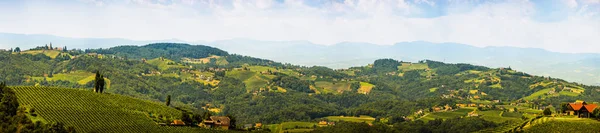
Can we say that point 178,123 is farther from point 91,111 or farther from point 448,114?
point 448,114

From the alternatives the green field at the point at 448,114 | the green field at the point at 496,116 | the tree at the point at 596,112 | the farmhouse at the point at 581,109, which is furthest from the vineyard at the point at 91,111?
the green field at the point at 448,114

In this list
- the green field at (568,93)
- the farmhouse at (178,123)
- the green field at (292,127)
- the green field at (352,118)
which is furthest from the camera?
the green field at (568,93)

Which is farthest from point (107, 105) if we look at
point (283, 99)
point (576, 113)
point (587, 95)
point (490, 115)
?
point (587, 95)

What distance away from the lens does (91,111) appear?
270 ft

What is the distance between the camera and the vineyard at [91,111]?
7569 cm

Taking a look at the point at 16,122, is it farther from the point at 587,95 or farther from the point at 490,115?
the point at 587,95

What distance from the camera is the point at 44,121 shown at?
71.2 meters

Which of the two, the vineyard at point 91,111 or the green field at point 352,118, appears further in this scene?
the green field at point 352,118

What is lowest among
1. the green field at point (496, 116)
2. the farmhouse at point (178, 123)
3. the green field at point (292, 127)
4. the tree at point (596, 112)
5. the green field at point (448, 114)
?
the green field at point (292, 127)

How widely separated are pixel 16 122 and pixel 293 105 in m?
118

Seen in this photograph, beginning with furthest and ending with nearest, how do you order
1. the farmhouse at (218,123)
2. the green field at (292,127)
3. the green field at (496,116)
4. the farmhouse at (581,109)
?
the green field at (292,127) < the green field at (496,116) < the farmhouse at (218,123) < the farmhouse at (581,109)

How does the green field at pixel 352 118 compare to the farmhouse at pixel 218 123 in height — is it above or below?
below

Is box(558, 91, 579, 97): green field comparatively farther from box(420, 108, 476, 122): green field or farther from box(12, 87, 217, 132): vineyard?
box(12, 87, 217, 132): vineyard

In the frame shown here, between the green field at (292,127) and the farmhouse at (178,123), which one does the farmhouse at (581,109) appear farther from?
the green field at (292,127)
